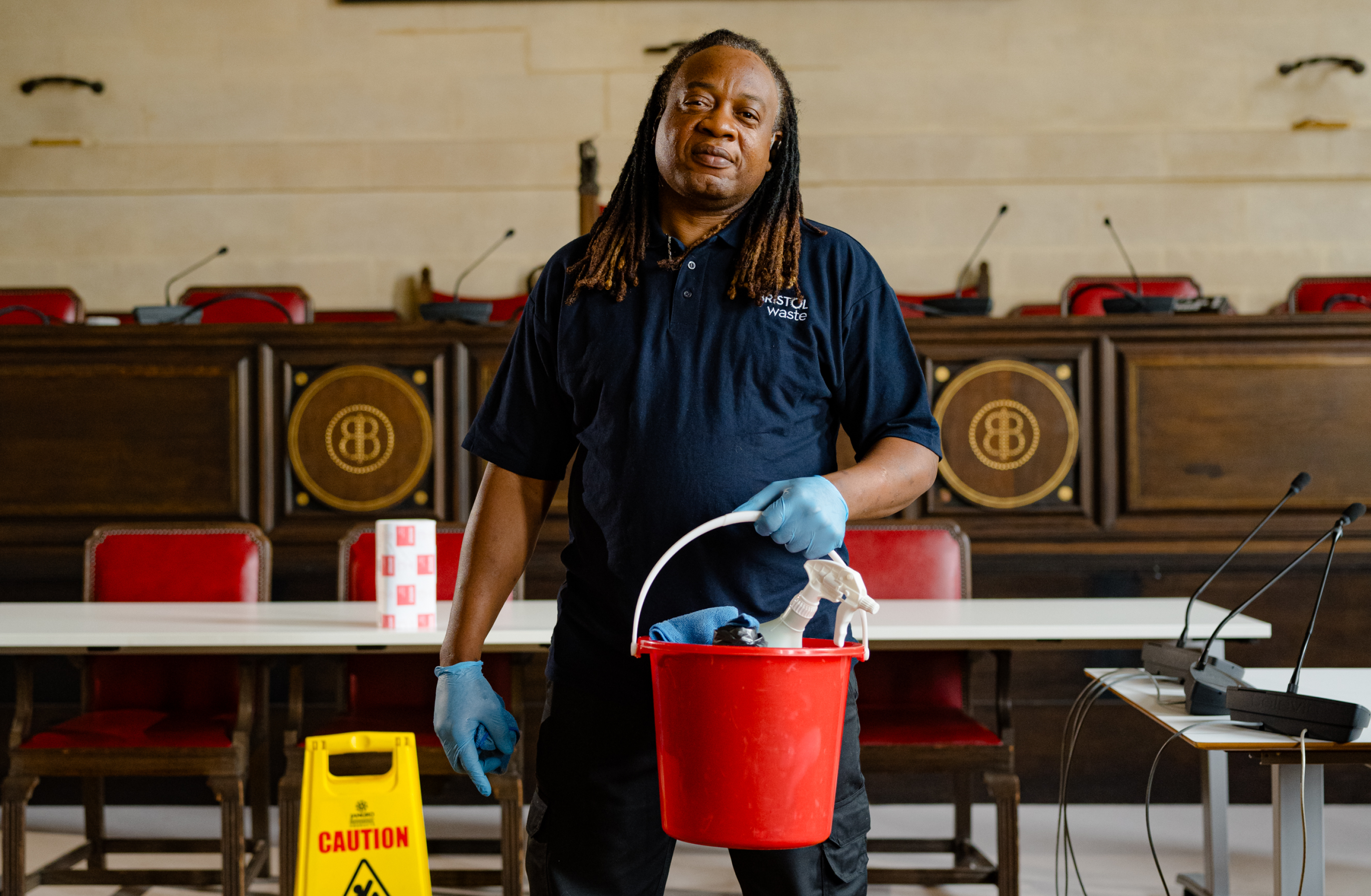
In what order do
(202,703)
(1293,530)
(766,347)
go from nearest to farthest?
(766,347) → (202,703) → (1293,530)

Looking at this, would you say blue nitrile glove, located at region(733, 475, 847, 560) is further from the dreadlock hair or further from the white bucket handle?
the dreadlock hair

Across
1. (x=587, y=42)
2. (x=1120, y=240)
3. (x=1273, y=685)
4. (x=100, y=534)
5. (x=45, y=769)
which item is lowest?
(x=45, y=769)

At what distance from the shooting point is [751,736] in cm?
93

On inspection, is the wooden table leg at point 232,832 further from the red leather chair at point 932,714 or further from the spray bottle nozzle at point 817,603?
the spray bottle nozzle at point 817,603

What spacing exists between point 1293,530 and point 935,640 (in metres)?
1.85

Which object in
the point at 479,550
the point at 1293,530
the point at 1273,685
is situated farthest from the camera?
the point at 1293,530

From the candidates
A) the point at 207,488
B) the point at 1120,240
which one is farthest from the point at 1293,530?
the point at 207,488

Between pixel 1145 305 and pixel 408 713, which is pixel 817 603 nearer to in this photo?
pixel 408 713

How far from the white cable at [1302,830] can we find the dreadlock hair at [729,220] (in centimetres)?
100

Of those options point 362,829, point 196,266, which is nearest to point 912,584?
point 362,829

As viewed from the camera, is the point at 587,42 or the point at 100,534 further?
the point at 587,42

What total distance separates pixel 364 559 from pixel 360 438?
836 millimetres

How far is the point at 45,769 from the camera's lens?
2.40 metres

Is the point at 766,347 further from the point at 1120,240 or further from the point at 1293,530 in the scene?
the point at 1120,240
